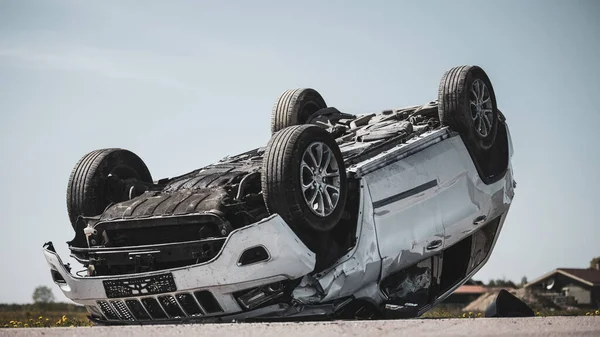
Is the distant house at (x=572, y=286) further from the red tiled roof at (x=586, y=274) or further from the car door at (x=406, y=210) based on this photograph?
the car door at (x=406, y=210)

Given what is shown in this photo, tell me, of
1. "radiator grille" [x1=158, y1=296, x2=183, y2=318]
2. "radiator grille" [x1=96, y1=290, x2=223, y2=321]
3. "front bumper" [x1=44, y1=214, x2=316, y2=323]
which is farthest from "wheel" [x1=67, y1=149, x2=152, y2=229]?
"radiator grille" [x1=158, y1=296, x2=183, y2=318]

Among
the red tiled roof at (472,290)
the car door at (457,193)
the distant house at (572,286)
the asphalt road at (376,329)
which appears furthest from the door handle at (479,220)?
the red tiled roof at (472,290)

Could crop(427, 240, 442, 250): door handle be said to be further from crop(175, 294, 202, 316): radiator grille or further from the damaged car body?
crop(175, 294, 202, 316): radiator grille

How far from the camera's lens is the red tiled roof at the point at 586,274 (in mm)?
31897

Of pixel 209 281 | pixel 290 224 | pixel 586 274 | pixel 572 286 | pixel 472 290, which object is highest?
pixel 290 224

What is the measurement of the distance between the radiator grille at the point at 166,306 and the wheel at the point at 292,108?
10.3 ft

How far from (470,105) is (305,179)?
2.63 metres

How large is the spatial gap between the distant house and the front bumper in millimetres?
21792

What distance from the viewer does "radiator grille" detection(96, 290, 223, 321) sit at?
7859 millimetres

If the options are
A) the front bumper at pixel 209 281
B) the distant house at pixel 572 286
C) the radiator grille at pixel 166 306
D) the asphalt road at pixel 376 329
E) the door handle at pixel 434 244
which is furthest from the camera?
the distant house at pixel 572 286

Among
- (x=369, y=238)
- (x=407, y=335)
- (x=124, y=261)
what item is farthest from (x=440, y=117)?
(x=407, y=335)

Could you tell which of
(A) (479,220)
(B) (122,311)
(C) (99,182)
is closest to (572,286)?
(A) (479,220)

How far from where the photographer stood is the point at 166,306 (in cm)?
802

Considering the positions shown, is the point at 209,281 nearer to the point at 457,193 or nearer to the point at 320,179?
the point at 320,179
